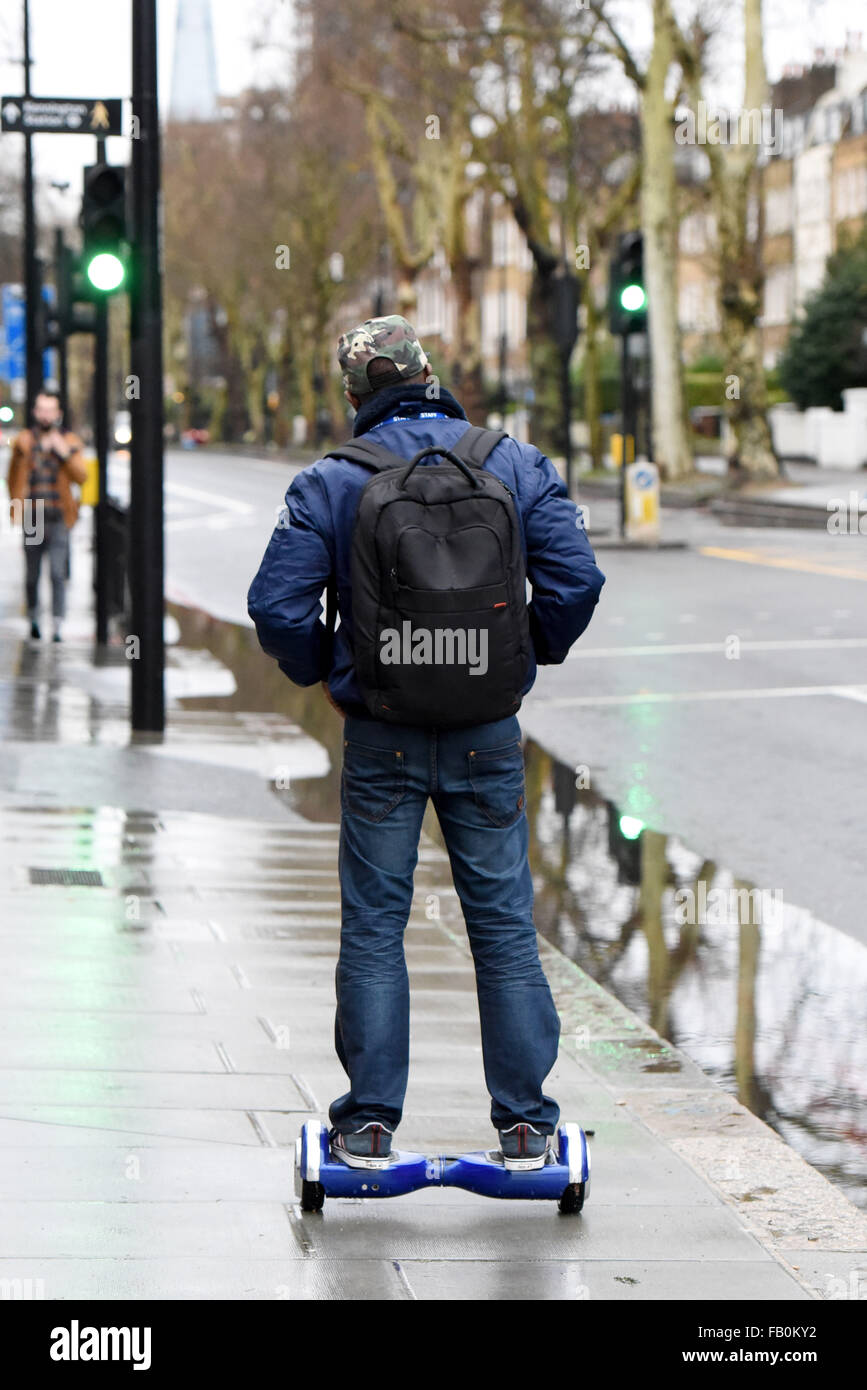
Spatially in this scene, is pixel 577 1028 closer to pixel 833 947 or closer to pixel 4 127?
pixel 833 947

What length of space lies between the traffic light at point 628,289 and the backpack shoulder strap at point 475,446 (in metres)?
22.6

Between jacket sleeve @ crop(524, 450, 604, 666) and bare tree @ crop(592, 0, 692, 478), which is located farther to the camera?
bare tree @ crop(592, 0, 692, 478)

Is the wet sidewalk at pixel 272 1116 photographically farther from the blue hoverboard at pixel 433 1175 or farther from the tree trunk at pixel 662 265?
the tree trunk at pixel 662 265

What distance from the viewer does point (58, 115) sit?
41.7ft

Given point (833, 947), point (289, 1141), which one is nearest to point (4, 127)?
point (833, 947)

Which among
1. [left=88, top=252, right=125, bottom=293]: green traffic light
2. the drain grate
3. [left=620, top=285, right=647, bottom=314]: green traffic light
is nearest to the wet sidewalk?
the drain grate

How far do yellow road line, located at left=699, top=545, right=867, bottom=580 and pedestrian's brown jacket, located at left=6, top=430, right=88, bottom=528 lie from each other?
8620 mm

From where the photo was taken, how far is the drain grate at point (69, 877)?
26.5ft

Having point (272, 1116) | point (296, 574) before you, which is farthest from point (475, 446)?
point (272, 1116)

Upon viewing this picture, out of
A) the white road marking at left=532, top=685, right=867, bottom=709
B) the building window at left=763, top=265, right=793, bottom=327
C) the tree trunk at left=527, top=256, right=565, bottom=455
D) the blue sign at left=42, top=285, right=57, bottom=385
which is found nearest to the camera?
the white road marking at left=532, top=685, right=867, bottom=709

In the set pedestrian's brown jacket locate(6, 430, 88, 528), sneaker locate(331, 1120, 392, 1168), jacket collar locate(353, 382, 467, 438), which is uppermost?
jacket collar locate(353, 382, 467, 438)

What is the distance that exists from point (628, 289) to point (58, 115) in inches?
580

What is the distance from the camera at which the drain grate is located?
8070 mm

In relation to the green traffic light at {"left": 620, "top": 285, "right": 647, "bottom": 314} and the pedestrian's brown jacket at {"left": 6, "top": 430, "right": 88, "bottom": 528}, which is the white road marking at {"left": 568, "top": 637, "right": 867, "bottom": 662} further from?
the green traffic light at {"left": 620, "top": 285, "right": 647, "bottom": 314}
